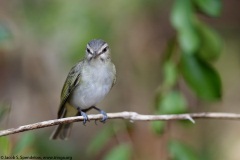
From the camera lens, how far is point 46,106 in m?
7.96

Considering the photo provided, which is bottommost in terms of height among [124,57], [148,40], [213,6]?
[213,6]

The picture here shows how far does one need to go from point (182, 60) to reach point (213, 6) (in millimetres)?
473

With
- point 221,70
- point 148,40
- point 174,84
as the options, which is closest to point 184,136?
point 221,70

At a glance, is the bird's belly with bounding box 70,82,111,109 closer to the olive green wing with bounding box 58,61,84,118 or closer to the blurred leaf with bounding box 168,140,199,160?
the olive green wing with bounding box 58,61,84,118

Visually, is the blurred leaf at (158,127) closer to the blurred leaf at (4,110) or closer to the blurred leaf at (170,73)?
the blurred leaf at (170,73)

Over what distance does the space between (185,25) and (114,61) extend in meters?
2.78

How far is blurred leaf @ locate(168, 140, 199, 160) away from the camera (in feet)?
12.5

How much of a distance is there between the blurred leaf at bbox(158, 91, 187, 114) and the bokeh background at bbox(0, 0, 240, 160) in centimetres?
109

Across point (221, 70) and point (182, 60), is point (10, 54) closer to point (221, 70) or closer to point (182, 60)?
point (221, 70)

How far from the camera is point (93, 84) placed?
480 centimetres

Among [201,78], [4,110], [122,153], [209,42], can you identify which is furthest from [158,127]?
[4,110]

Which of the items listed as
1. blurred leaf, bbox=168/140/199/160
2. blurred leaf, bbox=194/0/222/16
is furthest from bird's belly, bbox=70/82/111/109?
blurred leaf, bbox=194/0/222/16

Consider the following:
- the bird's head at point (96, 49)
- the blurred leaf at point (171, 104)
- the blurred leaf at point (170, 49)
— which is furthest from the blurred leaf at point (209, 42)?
the bird's head at point (96, 49)

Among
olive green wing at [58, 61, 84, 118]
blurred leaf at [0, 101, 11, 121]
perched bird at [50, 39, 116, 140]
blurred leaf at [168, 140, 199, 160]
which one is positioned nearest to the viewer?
blurred leaf at [0, 101, 11, 121]
